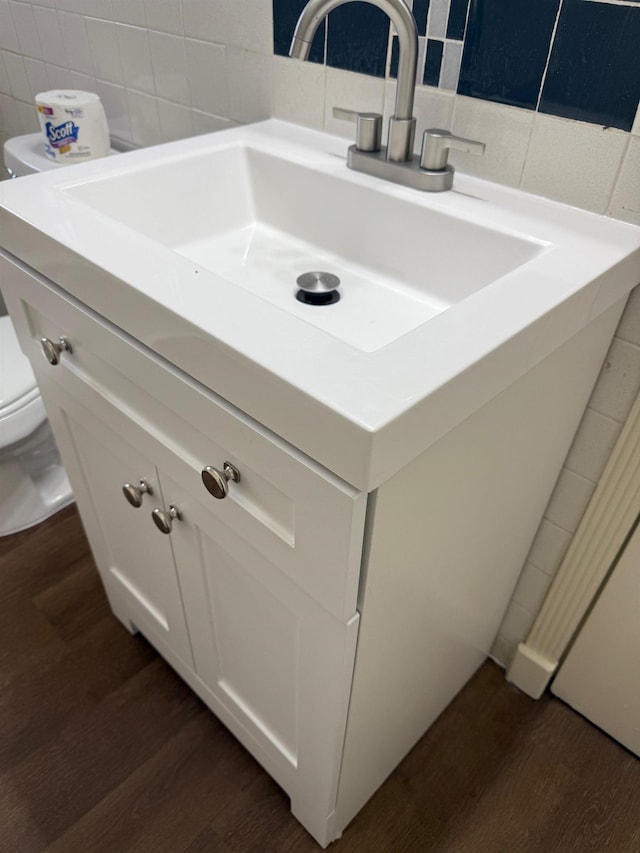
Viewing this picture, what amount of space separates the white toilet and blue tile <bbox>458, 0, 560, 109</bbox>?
764 mm

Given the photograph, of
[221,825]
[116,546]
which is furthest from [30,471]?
[221,825]

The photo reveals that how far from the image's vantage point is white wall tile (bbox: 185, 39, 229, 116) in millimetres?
959

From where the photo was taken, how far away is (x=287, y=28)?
84 centimetres

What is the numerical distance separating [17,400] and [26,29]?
2.53ft

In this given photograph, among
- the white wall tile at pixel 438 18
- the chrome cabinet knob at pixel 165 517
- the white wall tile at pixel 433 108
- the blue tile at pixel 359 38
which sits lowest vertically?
the chrome cabinet knob at pixel 165 517

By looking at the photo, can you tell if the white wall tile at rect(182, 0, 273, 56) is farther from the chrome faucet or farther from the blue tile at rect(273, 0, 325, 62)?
the chrome faucet

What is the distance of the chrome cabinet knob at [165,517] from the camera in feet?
2.38

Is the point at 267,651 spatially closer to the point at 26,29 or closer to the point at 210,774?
the point at 210,774

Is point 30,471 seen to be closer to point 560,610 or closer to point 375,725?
point 375,725

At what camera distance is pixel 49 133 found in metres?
1.08

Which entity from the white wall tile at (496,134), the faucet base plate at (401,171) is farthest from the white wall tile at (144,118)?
the white wall tile at (496,134)

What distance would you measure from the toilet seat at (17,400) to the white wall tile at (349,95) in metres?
0.73

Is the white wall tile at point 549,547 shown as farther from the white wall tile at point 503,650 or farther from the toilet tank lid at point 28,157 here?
the toilet tank lid at point 28,157

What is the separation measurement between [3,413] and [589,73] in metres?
1.04
